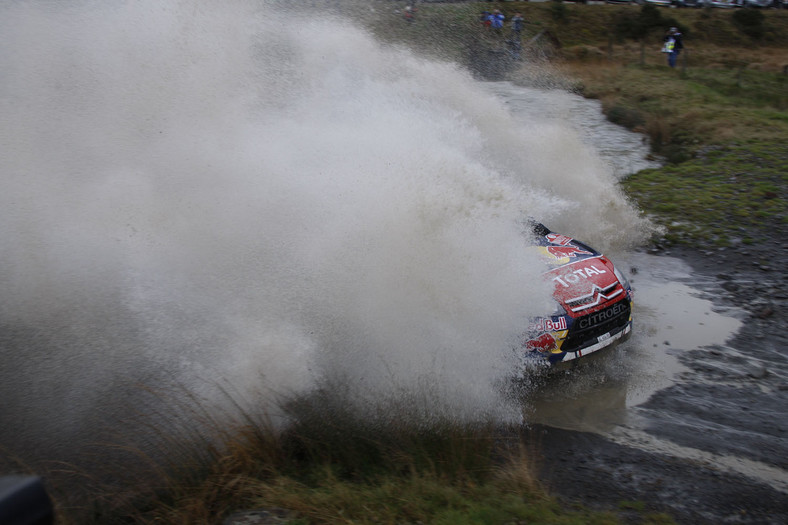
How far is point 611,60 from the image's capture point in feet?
80.8

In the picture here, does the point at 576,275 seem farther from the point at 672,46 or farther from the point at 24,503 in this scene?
the point at 672,46

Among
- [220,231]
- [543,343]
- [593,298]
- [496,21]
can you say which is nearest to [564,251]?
[593,298]

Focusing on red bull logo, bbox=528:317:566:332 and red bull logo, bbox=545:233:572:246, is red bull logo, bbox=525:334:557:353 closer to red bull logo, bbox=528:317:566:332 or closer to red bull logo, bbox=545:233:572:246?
red bull logo, bbox=528:317:566:332

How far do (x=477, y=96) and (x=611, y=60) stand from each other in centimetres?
1459

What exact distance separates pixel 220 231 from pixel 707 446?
16.2 feet

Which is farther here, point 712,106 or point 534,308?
point 712,106

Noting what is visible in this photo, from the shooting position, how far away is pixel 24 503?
1.87 metres

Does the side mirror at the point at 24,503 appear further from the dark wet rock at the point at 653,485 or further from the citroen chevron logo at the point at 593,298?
the citroen chevron logo at the point at 593,298

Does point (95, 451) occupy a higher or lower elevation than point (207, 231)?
lower

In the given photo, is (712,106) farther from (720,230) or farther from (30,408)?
(30,408)

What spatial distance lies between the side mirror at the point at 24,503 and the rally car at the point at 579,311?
4561 mm

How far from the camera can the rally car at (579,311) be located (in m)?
5.88

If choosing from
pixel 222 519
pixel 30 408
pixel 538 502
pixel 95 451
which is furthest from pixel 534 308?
pixel 30 408

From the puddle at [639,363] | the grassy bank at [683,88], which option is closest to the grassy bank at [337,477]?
the puddle at [639,363]
